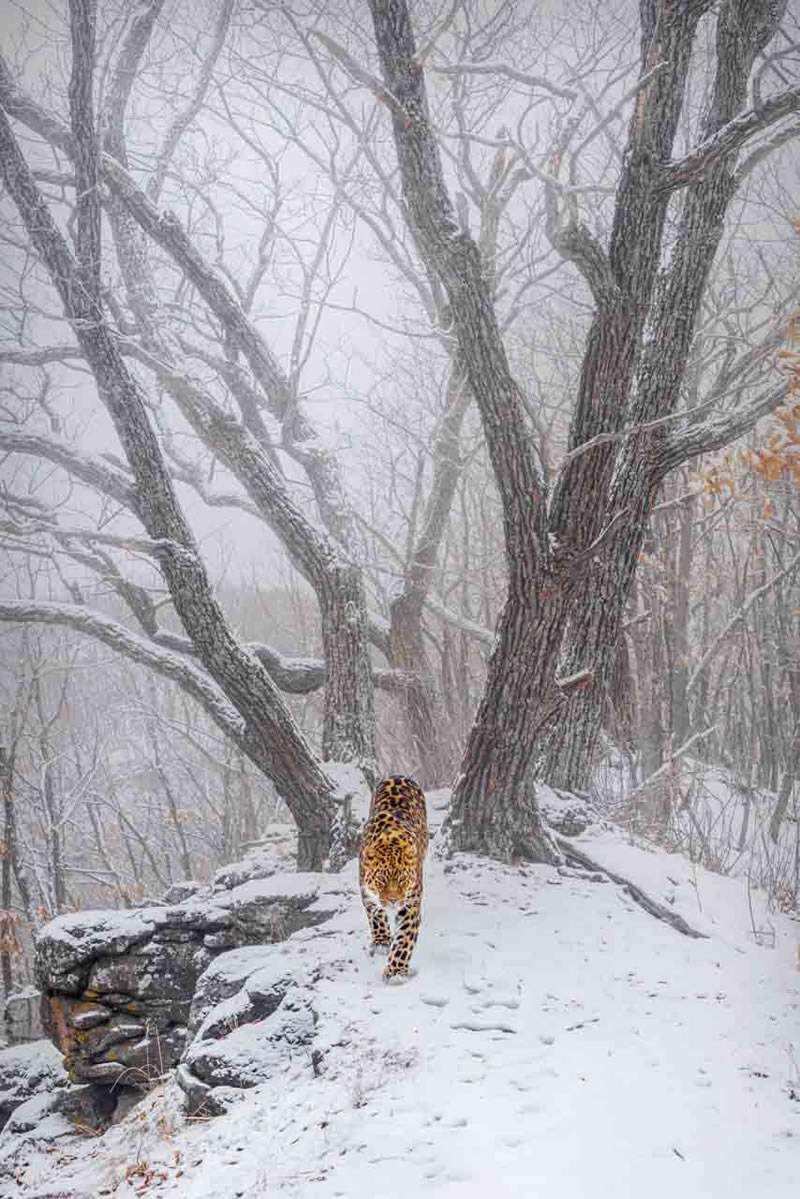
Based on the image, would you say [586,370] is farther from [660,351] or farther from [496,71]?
[496,71]

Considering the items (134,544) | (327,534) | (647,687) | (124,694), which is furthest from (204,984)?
(124,694)

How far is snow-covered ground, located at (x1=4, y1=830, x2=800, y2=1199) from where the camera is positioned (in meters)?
2.84

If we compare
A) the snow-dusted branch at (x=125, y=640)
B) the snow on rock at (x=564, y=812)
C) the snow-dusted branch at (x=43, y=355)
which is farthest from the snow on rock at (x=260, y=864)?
the snow-dusted branch at (x=43, y=355)

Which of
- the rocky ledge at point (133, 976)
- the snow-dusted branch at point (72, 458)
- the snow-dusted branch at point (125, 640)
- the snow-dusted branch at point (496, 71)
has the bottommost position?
the rocky ledge at point (133, 976)

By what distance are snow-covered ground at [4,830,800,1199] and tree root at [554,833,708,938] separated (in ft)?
0.24

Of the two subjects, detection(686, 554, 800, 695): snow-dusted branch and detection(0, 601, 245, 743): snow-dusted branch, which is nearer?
detection(0, 601, 245, 743): snow-dusted branch

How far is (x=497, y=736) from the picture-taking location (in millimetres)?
5758

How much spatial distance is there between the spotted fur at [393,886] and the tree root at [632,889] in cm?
147

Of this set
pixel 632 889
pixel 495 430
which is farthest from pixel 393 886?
pixel 495 430

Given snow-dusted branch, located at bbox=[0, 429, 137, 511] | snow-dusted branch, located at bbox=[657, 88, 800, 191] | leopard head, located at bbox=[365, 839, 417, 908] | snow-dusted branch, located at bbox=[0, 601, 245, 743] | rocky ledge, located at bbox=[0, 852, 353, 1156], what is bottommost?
rocky ledge, located at bbox=[0, 852, 353, 1156]

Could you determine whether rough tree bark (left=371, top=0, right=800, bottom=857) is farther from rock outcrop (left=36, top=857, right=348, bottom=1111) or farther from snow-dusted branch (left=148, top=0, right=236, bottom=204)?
snow-dusted branch (left=148, top=0, right=236, bottom=204)

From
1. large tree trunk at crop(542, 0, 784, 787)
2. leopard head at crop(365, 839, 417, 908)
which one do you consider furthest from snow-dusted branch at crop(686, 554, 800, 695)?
leopard head at crop(365, 839, 417, 908)

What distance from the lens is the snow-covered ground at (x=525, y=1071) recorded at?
2844mm

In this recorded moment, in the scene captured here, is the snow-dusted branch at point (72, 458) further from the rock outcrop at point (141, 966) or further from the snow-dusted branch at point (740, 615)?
the snow-dusted branch at point (740, 615)
